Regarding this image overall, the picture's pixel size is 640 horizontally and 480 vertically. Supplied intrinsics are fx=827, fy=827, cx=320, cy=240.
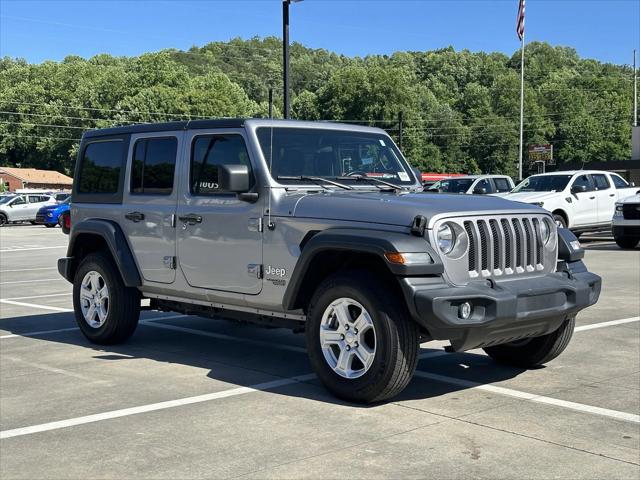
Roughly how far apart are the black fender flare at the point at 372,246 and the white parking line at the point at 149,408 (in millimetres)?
901

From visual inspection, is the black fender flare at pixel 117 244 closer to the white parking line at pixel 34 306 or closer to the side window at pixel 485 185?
the white parking line at pixel 34 306

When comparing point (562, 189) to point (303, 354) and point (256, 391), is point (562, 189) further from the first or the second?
point (256, 391)

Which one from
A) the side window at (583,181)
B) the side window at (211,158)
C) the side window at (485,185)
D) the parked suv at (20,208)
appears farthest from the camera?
the parked suv at (20,208)

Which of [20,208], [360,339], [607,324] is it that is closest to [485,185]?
[607,324]

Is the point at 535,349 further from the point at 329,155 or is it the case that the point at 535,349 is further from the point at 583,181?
the point at 583,181

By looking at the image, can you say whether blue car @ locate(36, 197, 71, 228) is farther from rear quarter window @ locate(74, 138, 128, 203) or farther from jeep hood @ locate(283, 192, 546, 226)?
jeep hood @ locate(283, 192, 546, 226)

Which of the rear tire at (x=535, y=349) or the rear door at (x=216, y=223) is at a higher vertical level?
the rear door at (x=216, y=223)

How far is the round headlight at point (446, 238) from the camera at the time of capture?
5.58 m

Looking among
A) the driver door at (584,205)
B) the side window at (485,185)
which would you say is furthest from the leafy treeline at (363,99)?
the driver door at (584,205)

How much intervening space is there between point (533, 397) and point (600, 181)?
1754cm

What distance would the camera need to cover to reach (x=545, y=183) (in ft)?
71.9

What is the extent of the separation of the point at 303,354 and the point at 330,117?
289ft

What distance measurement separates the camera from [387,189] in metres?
6.98

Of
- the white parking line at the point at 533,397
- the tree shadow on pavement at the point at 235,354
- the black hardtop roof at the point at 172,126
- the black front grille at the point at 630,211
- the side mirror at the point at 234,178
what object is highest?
the black hardtop roof at the point at 172,126
